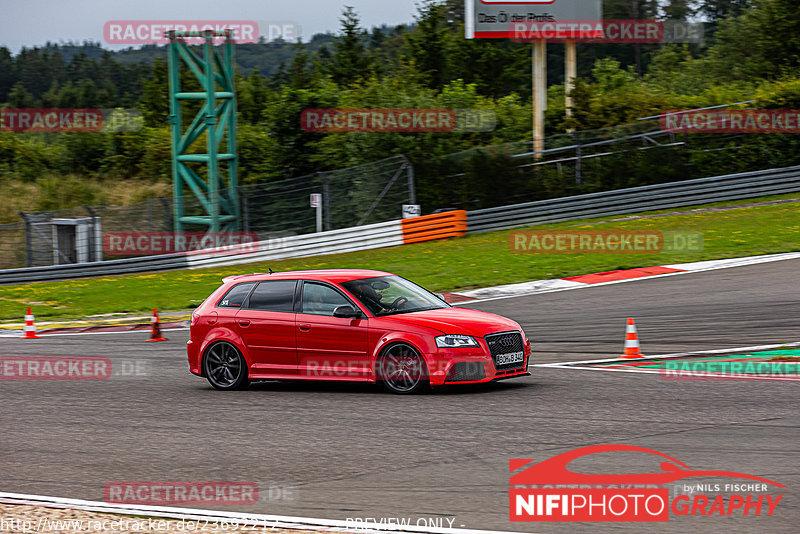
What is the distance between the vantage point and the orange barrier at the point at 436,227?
3031 centimetres

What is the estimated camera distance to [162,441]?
8.82 metres

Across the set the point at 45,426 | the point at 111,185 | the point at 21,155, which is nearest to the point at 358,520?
the point at 45,426

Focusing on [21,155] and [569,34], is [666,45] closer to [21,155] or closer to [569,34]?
[569,34]

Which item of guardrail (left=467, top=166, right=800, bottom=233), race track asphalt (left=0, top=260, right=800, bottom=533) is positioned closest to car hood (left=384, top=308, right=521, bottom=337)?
race track asphalt (left=0, top=260, right=800, bottom=533)

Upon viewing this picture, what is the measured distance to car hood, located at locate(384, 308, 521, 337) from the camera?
10.3 meters

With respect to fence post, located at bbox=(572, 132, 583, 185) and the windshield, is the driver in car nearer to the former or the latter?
the windshield

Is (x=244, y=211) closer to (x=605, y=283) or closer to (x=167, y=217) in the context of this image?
(x=167, y=217)

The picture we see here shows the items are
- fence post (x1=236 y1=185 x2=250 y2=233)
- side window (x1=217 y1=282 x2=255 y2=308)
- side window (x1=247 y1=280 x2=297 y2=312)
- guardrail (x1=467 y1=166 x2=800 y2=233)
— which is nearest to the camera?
side window (x1=247 y1=280 x2=297 y2=312)

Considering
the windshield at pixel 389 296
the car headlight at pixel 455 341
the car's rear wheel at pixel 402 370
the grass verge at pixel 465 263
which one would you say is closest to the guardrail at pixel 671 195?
the grass verge at pixel 465 263

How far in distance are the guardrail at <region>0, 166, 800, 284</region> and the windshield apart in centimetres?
1855

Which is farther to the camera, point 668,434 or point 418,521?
point 668,434

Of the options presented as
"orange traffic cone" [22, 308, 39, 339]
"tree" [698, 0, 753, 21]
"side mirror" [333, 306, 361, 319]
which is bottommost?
"orange traffic cone" [22, 308, 39, 339]

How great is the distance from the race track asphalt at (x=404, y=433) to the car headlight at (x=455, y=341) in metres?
0.57

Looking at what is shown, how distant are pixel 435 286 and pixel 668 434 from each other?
45.4 feet
